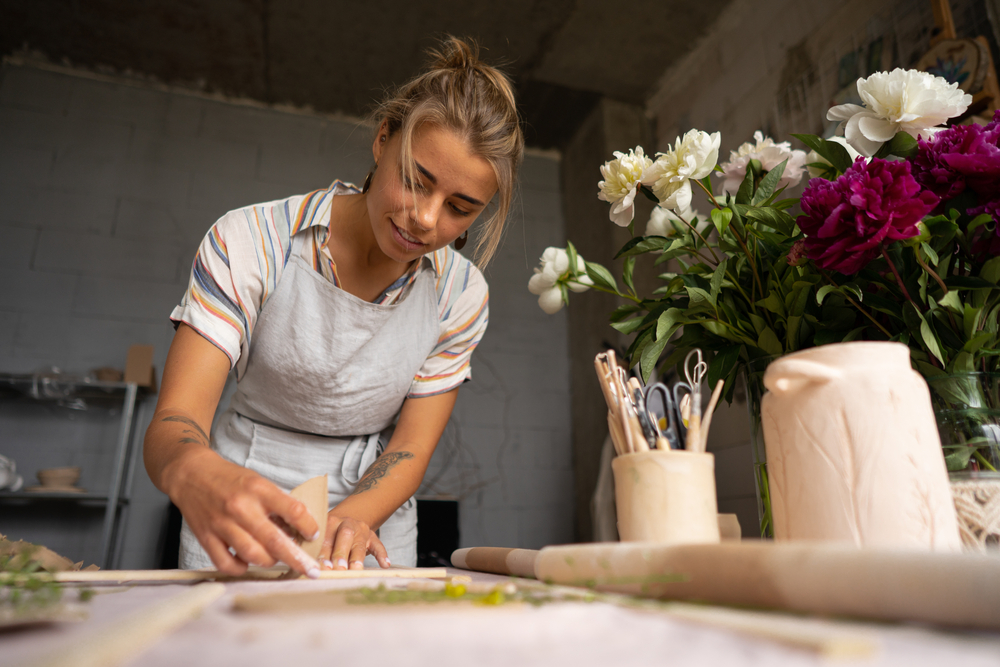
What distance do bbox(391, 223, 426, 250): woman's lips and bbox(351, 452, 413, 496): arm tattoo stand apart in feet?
1.24

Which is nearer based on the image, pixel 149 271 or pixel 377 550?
pixel 377 550

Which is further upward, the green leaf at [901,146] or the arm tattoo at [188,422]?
the green leaf at [901,146]

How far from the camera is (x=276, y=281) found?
110 centimetres

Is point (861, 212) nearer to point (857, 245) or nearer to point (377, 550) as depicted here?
point (857, 245)

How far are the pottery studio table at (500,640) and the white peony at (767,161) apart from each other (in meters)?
0.63

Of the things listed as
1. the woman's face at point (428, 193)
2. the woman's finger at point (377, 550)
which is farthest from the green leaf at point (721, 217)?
the woman's finger at point (377, 550)

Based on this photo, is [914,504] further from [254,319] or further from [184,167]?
[184,167]

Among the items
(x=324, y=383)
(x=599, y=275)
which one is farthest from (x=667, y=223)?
(x=324, y=383)

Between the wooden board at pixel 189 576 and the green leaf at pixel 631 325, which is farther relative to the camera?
the green leaf at pixel 631 325

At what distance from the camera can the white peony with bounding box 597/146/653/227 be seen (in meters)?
0.75

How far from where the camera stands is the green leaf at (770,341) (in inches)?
27.4

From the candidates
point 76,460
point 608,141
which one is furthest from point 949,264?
point 76,460

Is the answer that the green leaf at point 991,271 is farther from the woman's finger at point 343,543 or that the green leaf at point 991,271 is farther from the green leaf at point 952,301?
the woman's finger at point 343,543

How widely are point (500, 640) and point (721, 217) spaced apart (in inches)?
22.8
